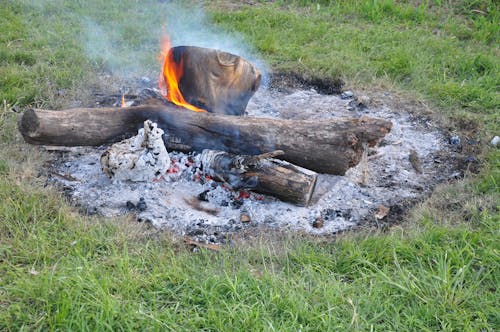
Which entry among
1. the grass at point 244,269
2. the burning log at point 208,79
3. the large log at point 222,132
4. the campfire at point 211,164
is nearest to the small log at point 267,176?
the campfire at point 211,164

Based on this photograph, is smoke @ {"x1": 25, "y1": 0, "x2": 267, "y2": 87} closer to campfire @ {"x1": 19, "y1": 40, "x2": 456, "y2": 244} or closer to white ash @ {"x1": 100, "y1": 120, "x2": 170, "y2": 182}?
campfire @ {"x1": 19, "y1": 40, "x2": 456, "y2": 244}

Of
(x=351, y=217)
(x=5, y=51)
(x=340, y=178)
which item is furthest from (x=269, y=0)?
(x=351, y=217)

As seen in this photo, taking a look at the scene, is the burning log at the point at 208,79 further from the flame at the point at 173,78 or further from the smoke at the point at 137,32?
the smoke at the point at 137,32

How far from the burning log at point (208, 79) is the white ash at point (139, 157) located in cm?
58

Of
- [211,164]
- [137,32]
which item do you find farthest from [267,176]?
[137,32]

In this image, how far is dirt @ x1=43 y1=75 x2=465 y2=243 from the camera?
3.74 m

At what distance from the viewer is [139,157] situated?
396 cm

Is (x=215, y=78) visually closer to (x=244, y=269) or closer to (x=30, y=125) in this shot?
(x=30, y=125)

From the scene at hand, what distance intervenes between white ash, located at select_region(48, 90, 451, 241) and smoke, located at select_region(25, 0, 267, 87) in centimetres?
182

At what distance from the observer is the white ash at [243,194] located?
3746 mm

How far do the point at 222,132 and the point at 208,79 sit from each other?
677 mm

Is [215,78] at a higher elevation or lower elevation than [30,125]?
higher

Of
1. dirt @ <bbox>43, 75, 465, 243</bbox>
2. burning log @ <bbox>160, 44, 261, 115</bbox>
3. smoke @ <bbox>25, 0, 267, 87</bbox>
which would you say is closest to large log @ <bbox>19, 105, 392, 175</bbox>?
dirt @ <bbox>43, 75, 465, 243</bbox>

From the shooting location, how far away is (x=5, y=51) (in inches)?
233
